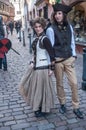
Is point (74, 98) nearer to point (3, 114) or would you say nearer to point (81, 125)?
point (81, 125)

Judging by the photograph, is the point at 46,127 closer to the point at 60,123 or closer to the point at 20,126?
the point at 60,123

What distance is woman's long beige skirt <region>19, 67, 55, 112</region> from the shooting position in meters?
5.25

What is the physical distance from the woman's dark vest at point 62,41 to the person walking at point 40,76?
0.52ft

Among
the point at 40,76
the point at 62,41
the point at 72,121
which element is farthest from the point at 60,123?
the point at 62,41

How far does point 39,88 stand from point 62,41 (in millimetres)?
837

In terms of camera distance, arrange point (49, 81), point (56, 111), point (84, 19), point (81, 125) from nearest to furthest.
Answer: point (81, 125)
point (49, 81)
point (56, 111)
point (84, 19)

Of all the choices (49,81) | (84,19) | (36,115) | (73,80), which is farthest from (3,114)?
(84,19)

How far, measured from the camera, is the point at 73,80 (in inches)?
206

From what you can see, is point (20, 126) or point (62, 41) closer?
point (20, 126)

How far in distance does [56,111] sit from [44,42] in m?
1.31

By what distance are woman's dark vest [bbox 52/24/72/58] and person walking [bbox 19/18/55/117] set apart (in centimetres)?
16

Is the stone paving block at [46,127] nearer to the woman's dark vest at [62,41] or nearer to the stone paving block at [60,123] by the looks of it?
the stone paving block at [60,123]

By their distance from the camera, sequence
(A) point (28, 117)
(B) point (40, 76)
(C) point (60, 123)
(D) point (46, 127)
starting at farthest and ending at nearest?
(A) point (28, 117)
(B) point (40, 76)
(C) point (60, 123)
(D) point (46, 127)

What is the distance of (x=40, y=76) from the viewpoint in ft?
17.2
